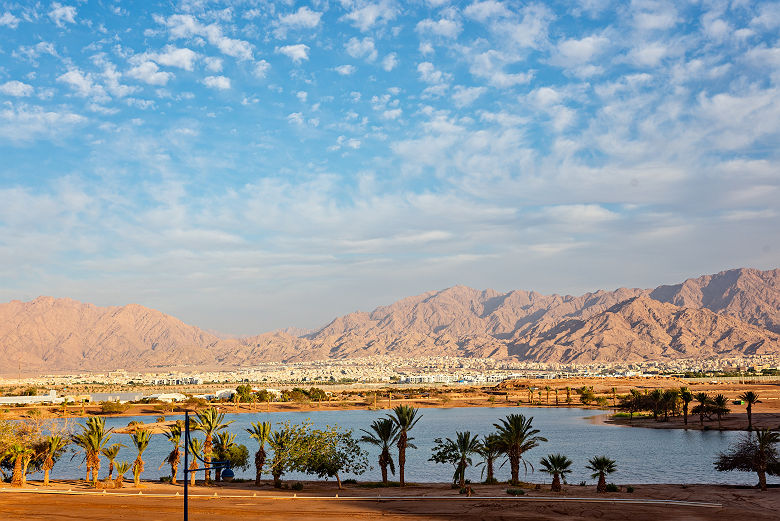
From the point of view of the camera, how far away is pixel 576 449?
8056cm

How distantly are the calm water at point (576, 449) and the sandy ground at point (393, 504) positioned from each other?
1260 cm

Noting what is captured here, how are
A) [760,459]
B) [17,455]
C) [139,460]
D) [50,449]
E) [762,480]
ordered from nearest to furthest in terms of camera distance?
[762,480] → [760,459] → [17,455] → [139,460] → [50,449]

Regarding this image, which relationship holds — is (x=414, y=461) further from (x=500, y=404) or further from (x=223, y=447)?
(x=500, y=404)

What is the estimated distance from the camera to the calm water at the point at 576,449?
6231 cm

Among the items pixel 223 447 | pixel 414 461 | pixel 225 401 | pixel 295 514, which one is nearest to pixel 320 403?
pixel 225 401

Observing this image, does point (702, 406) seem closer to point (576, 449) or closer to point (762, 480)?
point (576, 449)

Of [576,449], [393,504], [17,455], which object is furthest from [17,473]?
[576,449]

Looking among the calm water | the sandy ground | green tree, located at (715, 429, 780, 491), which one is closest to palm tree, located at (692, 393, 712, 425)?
the calm water

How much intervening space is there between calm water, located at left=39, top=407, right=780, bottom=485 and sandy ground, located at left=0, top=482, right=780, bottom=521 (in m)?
12.6

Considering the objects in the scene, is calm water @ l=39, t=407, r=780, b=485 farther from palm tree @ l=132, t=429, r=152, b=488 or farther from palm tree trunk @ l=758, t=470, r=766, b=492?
palm tree @ l=132, t=429, r=152, b=488

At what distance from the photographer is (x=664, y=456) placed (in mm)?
74750

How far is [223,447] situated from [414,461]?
24495 mm

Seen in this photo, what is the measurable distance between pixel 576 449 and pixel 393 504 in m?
43.9

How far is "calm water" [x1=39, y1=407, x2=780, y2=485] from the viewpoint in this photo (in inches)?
2453
